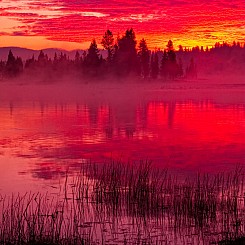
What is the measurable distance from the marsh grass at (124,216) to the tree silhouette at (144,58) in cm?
15457

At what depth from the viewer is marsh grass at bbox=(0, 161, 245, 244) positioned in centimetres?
1442

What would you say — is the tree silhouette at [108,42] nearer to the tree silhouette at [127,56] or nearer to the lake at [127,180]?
the tree silhouette at [127,56]

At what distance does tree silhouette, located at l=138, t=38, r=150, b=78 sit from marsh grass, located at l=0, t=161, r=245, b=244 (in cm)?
15457

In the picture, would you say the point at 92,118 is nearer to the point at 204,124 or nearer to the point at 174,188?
the point at 204,124

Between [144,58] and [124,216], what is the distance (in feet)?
528

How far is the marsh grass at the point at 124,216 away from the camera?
14.4 meters

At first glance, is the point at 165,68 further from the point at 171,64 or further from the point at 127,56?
the point at 127,56

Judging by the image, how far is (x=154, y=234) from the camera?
1513 centimetres

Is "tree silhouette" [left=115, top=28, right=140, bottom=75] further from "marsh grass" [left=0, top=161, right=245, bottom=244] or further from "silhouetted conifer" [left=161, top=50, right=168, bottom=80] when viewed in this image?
"marsh grass" [left=0, top=161, right=245, bottom=244]

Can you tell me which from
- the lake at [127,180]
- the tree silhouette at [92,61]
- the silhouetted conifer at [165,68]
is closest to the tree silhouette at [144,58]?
the silhouetted conifer at [165,68]

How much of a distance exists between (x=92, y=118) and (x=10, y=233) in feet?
142

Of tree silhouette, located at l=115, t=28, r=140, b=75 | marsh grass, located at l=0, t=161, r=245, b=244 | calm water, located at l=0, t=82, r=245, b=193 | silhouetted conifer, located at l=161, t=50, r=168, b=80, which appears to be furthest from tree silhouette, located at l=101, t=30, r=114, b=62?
marsh grass, located at l=0, t=161, r=245, b=244

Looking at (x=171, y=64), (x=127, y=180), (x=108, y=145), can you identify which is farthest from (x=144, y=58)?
(x=127, y=180)

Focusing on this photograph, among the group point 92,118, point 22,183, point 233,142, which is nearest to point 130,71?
point 92,118
